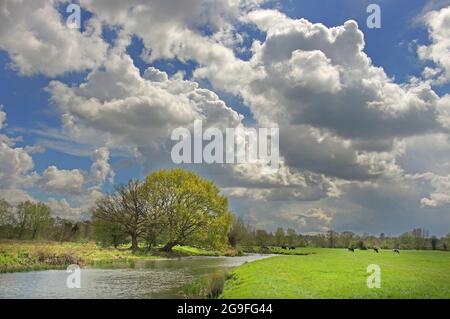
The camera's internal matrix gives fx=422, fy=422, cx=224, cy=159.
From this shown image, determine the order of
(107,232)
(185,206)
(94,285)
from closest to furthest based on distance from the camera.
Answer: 1. (94,285)
2. (185,206)
3. (107,232)

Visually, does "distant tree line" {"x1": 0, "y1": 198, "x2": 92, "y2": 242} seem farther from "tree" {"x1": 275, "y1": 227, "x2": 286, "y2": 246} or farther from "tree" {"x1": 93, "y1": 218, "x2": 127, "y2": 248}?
"tree" {"x1": 275, "y1": 227, "x2": 286, "y2": 246}

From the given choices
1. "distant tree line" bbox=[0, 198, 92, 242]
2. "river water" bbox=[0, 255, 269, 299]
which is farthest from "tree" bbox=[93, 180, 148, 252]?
"river water" bbox=[0, 255, 269, 299]

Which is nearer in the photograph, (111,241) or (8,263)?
(8,263)

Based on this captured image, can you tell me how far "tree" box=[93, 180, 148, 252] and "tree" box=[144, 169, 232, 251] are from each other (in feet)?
5.71

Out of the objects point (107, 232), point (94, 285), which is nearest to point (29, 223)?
point (107, 232)

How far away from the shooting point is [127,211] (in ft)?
263

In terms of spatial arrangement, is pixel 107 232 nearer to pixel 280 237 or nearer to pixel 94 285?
pixel 94 285

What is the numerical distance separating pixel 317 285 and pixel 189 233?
53.7 metres

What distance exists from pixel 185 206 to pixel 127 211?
453 inches

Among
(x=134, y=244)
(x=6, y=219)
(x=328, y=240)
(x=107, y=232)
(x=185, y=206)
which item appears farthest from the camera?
(x=328, y=240)
